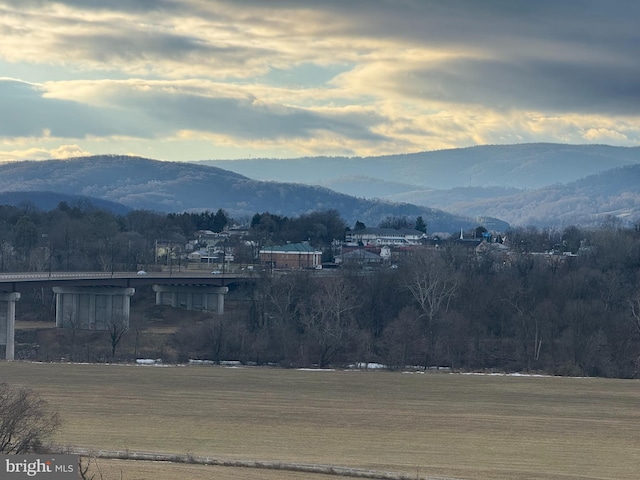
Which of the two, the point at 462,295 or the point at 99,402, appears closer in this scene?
the point at 99,402

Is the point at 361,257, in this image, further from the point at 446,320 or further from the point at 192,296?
the point at 446,320

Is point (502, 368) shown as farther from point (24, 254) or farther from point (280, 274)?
point (24, 254)

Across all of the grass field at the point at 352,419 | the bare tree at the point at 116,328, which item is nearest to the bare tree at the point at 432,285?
the grass field at the point at 352,419

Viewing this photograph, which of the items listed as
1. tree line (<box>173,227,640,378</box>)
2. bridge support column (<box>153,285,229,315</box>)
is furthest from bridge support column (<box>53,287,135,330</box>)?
tree line (<box>173,227,640,378</box>)

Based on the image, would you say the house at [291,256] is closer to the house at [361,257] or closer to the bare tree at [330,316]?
the house at [361,257]

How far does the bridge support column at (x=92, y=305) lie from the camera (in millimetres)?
114625

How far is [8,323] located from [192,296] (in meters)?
32.1

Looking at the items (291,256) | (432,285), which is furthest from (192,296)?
(291,256)

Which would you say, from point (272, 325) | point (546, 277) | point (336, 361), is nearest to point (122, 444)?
point (336, 361)

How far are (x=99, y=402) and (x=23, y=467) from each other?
34171mm

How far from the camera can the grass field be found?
1709 inches

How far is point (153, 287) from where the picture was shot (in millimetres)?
129000

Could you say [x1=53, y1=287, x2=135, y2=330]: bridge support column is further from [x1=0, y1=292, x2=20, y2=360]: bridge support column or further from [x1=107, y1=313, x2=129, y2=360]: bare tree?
[x1=0, y1=292, x2=20, y2=360]: bridge support column

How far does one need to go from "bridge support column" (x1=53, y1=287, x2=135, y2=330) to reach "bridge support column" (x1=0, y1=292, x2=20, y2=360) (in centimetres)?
1269
